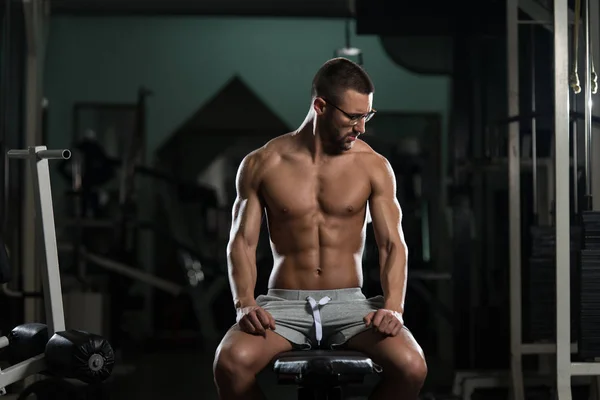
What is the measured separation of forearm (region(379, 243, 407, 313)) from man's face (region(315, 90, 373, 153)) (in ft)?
1.13

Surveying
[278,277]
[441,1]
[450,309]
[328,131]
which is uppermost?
[441,1]

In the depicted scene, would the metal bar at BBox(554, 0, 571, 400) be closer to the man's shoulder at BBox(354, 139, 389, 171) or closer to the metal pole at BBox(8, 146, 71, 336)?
the man's shoulder at BBox(354, 139, 389, 171)

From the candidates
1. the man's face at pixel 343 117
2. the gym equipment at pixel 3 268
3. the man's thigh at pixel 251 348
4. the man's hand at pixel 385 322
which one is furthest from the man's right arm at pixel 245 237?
the gym equipment at pixel 3 268

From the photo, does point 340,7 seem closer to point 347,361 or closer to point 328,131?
point 328,131

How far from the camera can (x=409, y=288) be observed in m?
5.15

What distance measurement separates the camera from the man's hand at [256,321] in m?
2.56

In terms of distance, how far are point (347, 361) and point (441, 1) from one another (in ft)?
10.4

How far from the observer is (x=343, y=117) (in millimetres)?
2674

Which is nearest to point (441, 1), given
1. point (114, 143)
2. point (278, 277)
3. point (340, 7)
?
point (340, 7)

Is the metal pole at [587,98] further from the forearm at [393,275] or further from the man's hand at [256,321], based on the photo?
the man's hand at [256,321]

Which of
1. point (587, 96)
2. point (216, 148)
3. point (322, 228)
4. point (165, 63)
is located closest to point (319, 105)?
point (322, 228)

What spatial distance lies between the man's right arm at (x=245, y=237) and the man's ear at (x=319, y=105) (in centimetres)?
25

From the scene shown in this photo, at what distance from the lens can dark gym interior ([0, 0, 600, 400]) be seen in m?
4.88

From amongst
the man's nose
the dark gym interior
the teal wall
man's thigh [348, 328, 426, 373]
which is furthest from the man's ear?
→ the teal wall
